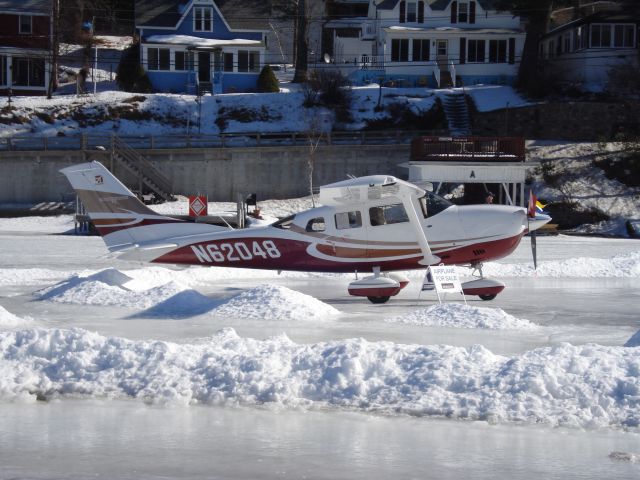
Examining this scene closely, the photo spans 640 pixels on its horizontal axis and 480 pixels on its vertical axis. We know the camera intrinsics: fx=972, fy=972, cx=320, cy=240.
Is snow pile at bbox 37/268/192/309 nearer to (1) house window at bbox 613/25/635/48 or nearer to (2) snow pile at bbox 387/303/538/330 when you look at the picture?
(2) snow pile at bbox 387/303/538/330

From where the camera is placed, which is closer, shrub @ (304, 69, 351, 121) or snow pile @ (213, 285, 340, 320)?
snow pile @ (213, 285, 340, 320)

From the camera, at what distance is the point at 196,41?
56.2 meters

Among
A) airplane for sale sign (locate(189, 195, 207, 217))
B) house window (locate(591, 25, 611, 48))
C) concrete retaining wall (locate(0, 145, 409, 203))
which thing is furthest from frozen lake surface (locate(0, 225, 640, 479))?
house window (locate(591, 25, 611, 48))

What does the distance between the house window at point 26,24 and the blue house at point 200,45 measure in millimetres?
6024

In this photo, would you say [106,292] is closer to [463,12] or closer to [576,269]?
[576,269]

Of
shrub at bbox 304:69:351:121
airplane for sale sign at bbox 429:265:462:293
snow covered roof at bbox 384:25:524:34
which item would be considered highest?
snow covered roof at bbox 384:25:524:34

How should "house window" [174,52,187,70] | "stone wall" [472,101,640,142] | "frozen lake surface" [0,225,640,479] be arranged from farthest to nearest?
1. "house window" [174,52,187,70]
2. "stone wall" [472,101,640,142]
3. "frozen lake surface" [0,225,640,479]

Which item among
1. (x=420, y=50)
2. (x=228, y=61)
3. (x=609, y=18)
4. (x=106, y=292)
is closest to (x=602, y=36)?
(x=609, y=18)

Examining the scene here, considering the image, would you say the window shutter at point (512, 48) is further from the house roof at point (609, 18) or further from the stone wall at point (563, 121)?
the stone wall at point (563, 121)

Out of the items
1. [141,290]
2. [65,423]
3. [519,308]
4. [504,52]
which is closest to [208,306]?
[141,290]

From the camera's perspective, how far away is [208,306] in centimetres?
1552

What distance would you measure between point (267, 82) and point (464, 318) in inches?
1596

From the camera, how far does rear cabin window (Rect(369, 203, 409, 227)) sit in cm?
1748

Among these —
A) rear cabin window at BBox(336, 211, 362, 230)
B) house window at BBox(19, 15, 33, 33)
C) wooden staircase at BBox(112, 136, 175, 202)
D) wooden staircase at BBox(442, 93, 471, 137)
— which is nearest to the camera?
rear cabin window at BBox(336, 211, 362, 230)
